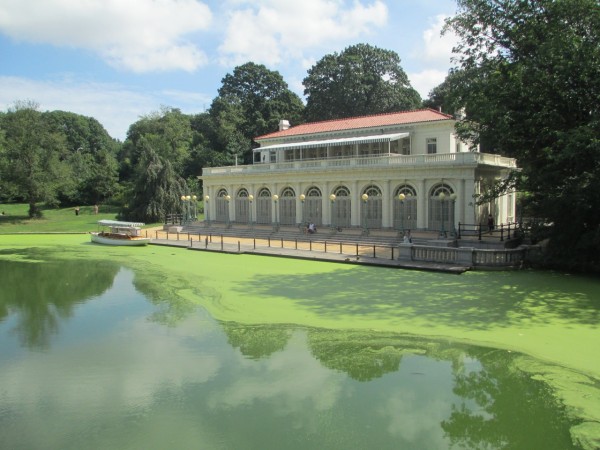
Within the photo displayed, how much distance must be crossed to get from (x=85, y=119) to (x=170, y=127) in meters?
43.6

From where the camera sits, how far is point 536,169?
20844 millimetres

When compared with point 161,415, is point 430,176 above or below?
above

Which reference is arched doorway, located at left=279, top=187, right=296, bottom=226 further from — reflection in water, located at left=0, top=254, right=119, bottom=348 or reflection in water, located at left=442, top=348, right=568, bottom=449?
reflection in water, located at left=442, top=348, right=568, bottom=449

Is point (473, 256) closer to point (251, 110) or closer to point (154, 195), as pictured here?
point (154, 195)

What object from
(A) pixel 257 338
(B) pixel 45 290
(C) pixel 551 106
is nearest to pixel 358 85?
(C) pixel 551 106

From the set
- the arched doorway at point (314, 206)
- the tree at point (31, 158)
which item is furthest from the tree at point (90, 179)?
the arched doorway at point (314, 206)

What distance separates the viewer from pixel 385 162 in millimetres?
32156

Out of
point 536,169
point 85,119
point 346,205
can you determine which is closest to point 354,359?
point 536,169

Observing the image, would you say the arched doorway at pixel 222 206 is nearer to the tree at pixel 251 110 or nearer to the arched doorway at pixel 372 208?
the arched doorway at pixel 372 208

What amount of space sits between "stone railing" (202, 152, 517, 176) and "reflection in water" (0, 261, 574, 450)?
1913 cm

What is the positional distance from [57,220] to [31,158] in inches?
261

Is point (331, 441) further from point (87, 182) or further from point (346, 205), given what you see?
point (87, 182)

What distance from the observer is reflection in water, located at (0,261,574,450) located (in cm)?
746

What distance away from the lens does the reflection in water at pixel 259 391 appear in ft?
24.5
